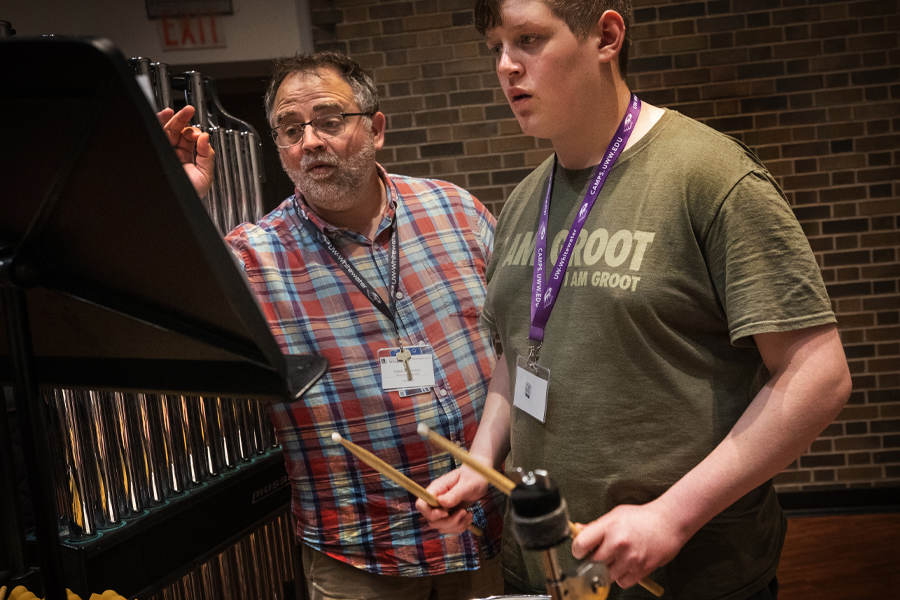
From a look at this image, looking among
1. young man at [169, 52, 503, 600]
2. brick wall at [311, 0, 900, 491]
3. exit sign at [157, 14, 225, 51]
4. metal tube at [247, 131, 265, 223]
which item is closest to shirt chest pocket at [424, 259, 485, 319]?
young man at [169, 52, 503, 600]

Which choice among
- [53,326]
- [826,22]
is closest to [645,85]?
[826,22]

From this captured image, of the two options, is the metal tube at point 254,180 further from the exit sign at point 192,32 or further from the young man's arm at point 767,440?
the exit sign at point 192,32

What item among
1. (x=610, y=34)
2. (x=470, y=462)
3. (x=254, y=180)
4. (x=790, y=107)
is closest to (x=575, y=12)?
(x=610, y=34)

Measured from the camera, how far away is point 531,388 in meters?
1.21

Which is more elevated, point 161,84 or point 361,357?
point 161,84

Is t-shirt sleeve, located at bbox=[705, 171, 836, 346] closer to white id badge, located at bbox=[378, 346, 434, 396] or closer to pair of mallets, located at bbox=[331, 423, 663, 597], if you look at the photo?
pair of mallets, located at bbox=[331, 423, 663, 597]

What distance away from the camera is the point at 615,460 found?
3.64 feet

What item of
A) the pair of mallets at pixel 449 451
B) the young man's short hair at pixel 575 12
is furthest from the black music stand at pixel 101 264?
the young man's short hair at pixel 575 12

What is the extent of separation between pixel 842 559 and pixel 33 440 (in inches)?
140

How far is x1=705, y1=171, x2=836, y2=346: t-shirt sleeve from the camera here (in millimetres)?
953

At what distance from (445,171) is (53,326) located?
3207mm

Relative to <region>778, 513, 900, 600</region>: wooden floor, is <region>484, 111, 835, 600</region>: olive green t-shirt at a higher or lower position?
higher

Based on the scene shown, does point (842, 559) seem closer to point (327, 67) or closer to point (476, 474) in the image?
point (476, 474)

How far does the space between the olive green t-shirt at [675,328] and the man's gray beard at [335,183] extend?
938mm
